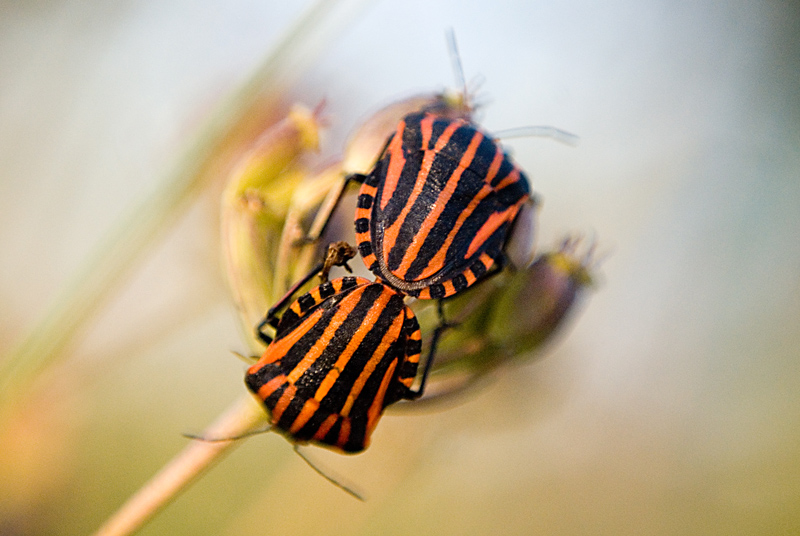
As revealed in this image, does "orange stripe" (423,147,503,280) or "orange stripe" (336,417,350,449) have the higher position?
"orange stripe" (423,147,503,280)

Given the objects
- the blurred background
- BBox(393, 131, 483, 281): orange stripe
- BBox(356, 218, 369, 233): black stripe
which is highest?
BBox(356, 218, 369, 233): black stripe

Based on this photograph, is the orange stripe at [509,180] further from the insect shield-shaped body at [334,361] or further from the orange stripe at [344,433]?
the orange stripe at [344,433]

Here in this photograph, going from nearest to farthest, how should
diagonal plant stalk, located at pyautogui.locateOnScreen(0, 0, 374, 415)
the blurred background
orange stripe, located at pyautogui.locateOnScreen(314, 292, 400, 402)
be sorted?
orange stripe, located at pyautogui.locateOnScreen(314, 292, 400, 402), diagonal plant stalk, located at pyautogui.locateOnScreen(0, 0, 374, 415), the blurred background

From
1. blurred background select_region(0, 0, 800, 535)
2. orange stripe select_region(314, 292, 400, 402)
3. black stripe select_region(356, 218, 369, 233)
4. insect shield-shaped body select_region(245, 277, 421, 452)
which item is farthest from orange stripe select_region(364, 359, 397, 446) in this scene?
blurred background select_region(0, 0, 800, 535)

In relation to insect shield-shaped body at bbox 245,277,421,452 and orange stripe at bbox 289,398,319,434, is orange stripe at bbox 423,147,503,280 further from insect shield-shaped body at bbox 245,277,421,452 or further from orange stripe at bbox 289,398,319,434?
orange stripe at bbox 289,398,319,434

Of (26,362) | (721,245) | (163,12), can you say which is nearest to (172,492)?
(26,362)

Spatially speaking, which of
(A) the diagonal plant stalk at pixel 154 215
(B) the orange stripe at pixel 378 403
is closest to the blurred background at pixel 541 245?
(A) the diagonal plant stalk at pixel 154 215
